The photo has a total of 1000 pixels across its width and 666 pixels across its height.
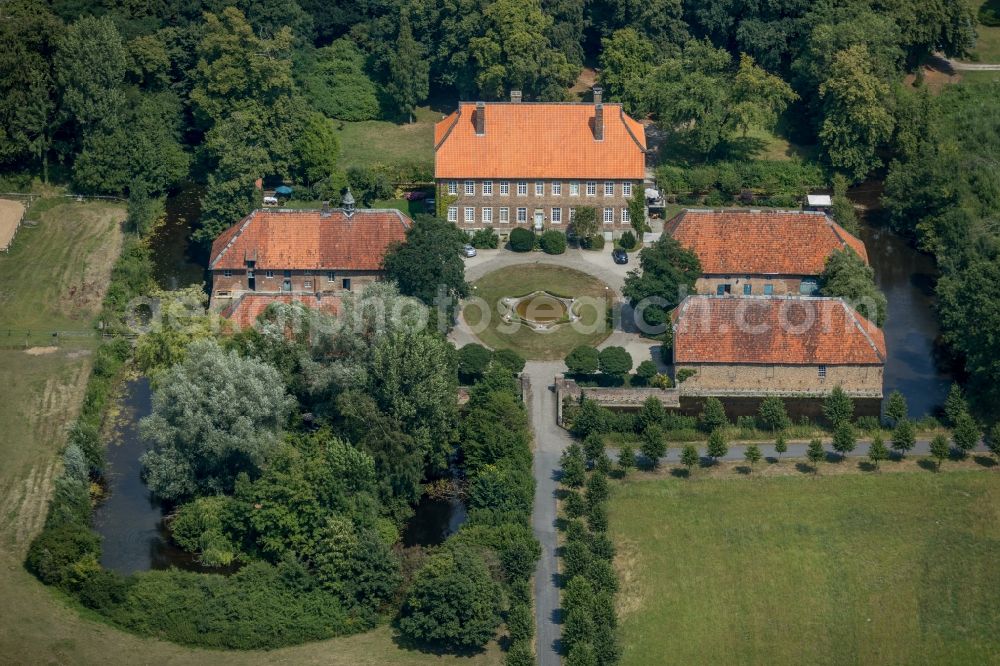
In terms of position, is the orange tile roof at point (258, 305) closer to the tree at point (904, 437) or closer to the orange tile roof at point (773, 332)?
the orange tile roof at point (773, 332)

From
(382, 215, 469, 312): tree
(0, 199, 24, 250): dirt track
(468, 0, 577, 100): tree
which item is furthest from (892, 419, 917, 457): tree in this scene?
(0, 199, 24, 250): dirt track

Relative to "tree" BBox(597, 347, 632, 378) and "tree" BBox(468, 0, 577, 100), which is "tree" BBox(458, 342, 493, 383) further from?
"tree" BBox(468, 0, 577, 100)

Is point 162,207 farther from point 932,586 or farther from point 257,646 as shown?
point 932,586

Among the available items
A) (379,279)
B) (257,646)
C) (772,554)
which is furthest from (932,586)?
(379,279)

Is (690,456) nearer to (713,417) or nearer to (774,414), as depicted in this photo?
(713,417)

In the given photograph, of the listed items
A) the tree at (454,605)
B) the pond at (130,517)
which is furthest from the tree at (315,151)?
the tree at (454,605)

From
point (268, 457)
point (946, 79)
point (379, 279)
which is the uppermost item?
point (946, 79)

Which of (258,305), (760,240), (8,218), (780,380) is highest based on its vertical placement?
(8,218)

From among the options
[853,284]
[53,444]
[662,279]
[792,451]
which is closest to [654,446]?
[792,451]
